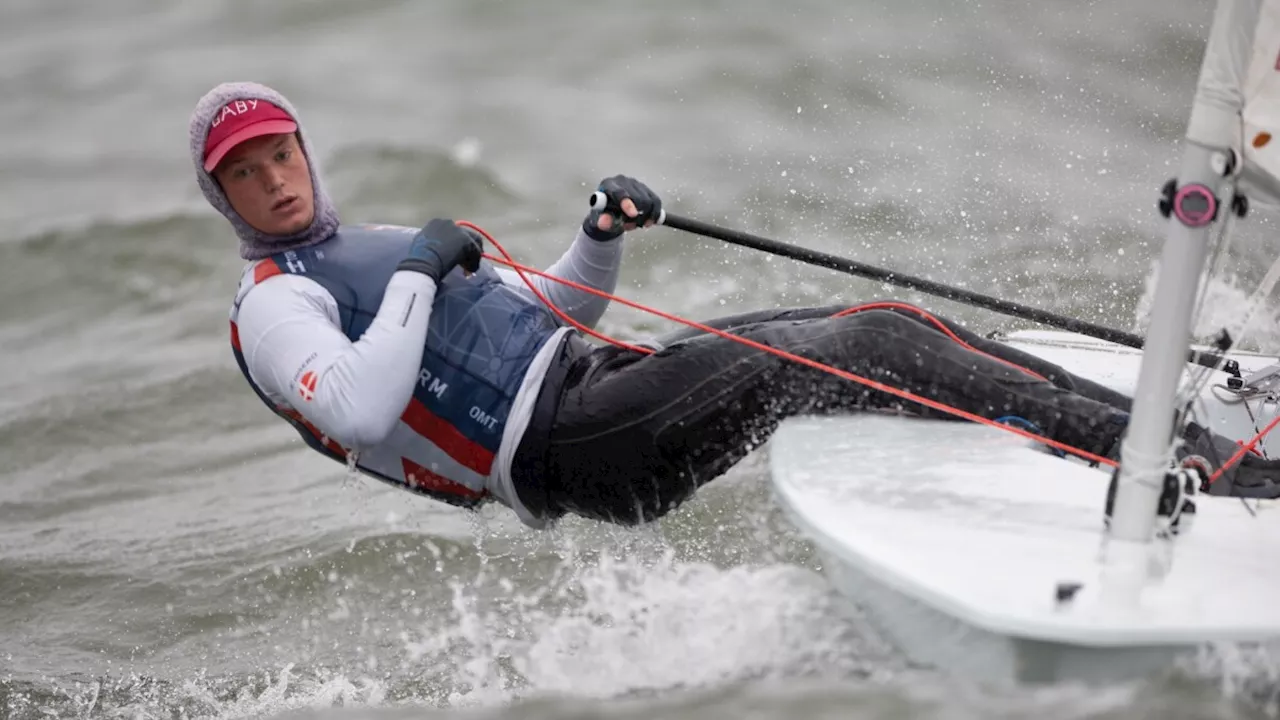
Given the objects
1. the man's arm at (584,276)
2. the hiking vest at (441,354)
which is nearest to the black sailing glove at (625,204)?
the man's arm at (584,276)

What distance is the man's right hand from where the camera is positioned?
8.56 feet

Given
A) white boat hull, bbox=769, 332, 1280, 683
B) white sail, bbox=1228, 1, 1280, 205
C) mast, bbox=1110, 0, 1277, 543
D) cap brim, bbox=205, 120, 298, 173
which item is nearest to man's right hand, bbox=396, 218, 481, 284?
cap brim, bbox=205, 120, 298, 173

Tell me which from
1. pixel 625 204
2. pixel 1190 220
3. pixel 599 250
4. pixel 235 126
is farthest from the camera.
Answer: pixel 599 250

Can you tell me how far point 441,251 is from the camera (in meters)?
2.64

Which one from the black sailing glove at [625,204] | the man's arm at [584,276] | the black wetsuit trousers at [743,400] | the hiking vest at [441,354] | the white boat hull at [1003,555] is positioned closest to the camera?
the white boat hull at [1003,555]

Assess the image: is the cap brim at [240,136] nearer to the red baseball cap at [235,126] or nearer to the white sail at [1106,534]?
the red baseball cap at [235,126]

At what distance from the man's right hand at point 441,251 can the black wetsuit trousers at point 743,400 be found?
1.02ft

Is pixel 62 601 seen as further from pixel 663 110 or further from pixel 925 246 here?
pixel 663 110

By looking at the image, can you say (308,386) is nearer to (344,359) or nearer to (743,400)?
(344,359)

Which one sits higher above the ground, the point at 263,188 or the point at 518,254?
the point at 263,188

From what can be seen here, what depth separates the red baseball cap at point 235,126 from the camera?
2.71m

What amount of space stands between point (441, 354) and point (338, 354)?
238mm

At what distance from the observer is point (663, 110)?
276 inches

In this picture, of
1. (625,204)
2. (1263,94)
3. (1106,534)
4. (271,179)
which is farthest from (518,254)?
(1263,94)
